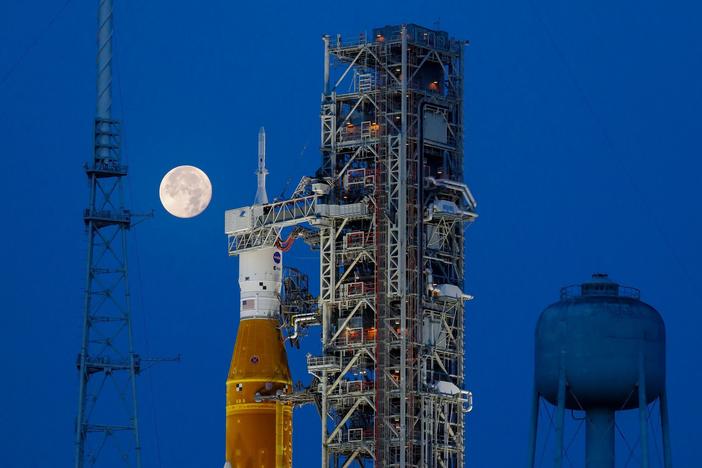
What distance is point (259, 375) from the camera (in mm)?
138125

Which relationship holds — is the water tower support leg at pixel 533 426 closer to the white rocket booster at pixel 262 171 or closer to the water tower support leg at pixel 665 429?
the water tower support leg at pixel 665 429

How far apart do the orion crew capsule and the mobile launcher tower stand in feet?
1.67

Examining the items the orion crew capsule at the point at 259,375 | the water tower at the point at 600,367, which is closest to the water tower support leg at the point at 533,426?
the water tower at the point at 600,367

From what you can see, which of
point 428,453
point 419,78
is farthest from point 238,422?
point 419,78

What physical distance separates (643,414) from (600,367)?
2816 mm

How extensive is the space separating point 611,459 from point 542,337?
21.0 feet

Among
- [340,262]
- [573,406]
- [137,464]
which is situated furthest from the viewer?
[340,262]

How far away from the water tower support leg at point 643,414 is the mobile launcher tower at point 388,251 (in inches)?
778

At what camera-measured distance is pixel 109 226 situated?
427ft

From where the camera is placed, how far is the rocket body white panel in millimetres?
139750

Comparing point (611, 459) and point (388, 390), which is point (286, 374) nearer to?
point (388, 390)

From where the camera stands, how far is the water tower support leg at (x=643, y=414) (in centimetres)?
11275

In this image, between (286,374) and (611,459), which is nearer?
(611,459)

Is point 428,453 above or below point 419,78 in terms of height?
below
